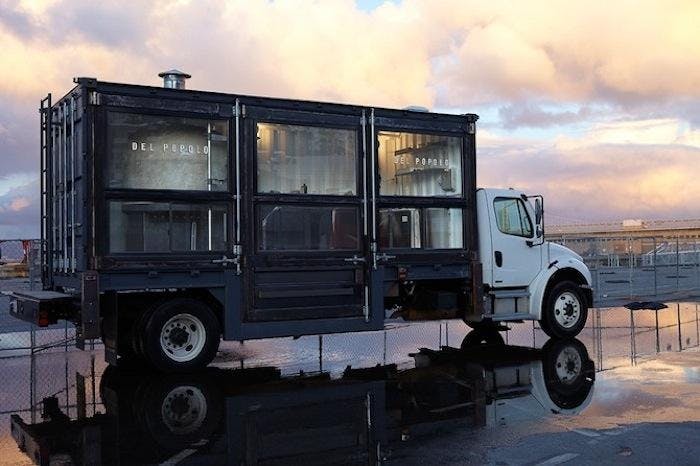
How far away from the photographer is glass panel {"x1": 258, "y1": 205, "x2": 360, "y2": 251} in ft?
35.0

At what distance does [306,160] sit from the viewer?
11008mm

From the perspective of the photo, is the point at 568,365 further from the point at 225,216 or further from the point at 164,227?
the point at 164,227

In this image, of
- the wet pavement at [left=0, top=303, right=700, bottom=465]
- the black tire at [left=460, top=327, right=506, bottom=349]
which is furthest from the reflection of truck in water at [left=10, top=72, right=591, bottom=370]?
the black tire at [left=460, top=327, right=506, bottom=349]

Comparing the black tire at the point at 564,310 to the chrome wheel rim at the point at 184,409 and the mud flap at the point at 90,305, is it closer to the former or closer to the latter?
the chrome wheel rim at the point at 184,409

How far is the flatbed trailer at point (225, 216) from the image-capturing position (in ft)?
32.1

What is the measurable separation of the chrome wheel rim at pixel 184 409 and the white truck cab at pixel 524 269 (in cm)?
561

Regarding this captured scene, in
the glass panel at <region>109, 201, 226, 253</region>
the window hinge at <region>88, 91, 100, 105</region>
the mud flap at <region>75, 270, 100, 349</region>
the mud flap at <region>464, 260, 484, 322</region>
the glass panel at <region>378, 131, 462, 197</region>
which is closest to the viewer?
the mud flap at <region>75, 270, 100, 349</region>

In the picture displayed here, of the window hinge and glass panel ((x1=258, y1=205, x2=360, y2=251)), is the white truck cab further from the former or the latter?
the window hinge

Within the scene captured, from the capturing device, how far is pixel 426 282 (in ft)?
41.3

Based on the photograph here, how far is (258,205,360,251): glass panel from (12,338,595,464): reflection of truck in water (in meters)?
1.80

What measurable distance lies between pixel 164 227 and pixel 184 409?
2.78 metres

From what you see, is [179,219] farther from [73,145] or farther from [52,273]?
[52,273]

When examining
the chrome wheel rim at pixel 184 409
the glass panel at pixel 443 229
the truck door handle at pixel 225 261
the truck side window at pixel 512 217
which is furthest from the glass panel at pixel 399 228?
the chrome wheel rim at pixel 184 409

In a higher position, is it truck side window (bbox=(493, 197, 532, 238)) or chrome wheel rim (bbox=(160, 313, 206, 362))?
truck side window (bbox=(493, 197, 532, 238))
